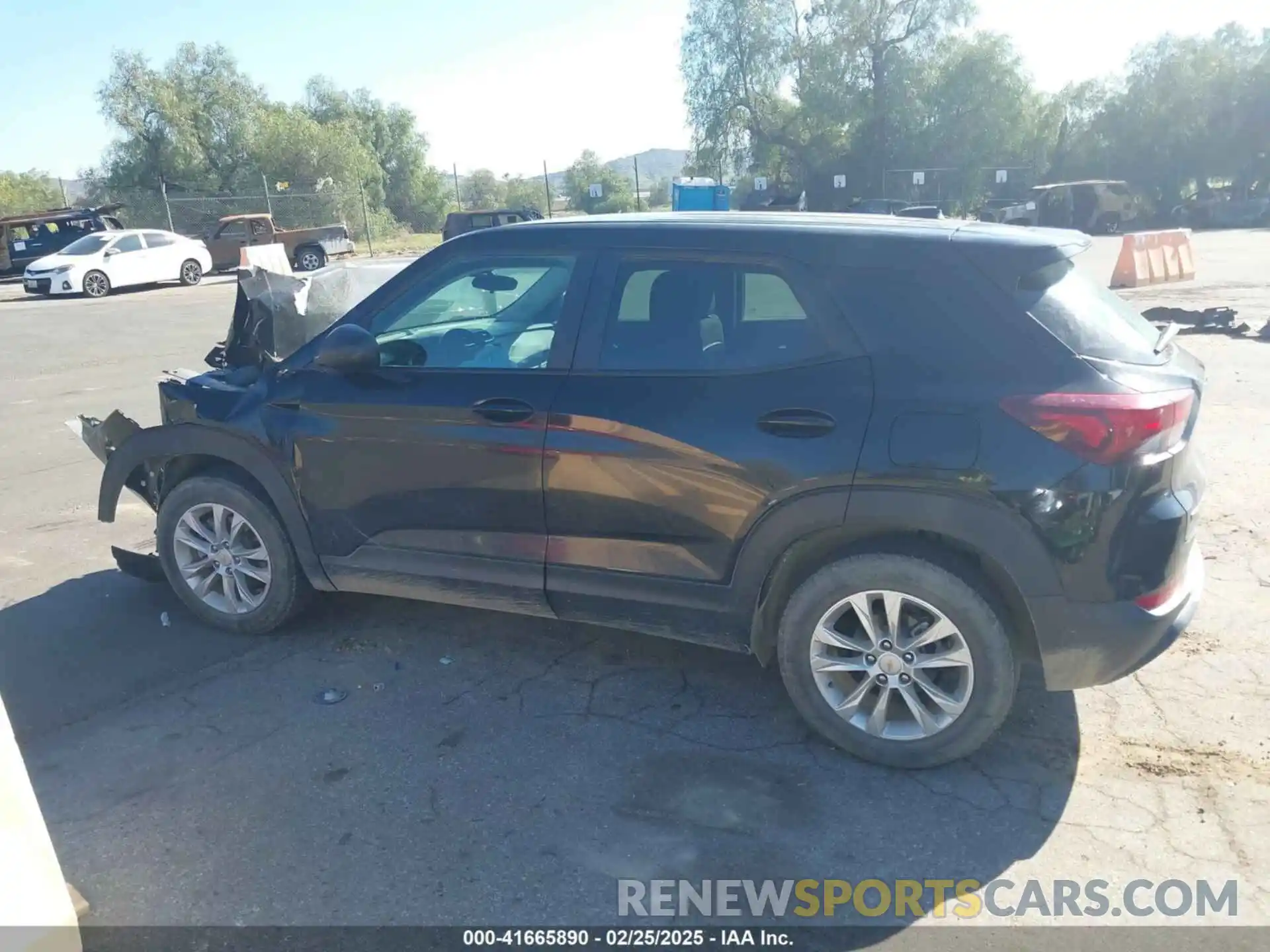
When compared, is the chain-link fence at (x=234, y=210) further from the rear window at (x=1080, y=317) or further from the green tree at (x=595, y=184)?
the rear window at (x=1080, y=317)

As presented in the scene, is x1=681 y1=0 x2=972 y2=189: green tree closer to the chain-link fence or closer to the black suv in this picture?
the chain-link fence

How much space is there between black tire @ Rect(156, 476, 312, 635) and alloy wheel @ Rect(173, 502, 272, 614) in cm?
3

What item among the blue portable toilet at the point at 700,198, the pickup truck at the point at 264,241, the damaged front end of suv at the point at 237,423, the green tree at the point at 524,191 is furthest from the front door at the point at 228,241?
the damaged front end of suv at the point at 237,423

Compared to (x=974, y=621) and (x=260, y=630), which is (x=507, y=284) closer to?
(x=260, y=630)

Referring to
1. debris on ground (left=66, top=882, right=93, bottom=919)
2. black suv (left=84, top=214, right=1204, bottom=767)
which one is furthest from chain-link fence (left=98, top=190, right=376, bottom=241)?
debris on ground (left=66, top=882, right=93, bottom=919)

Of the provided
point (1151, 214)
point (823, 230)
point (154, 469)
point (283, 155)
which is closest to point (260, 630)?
point (154, 469)

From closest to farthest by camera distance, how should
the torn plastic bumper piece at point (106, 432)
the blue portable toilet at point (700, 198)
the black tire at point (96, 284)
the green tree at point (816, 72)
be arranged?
the torn plastic bumper piece at point (106, 432) → the black tire at point (96, 284) → the blue portable toilet at point (700, 198) → the green tree at point (816, 72)

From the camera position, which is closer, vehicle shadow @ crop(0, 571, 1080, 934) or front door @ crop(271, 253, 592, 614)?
vehicle shadow @ crop(0, 571, 1080, 934)

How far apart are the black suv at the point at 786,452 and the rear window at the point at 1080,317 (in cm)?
1

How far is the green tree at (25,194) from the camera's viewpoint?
40406 mm

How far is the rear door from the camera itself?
3322mm

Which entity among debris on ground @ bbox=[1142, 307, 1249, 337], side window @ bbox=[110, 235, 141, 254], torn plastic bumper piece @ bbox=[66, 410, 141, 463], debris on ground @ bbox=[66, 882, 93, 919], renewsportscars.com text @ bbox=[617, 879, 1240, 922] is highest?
side window @ bbox=[110, 235, 141, 254]

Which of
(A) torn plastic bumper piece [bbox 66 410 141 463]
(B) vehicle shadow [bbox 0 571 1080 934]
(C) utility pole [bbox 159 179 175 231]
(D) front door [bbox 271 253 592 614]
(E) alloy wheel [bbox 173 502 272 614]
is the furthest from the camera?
(C) utility pole [bbox 159 179 175 231]

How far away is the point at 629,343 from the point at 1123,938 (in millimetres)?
2421
